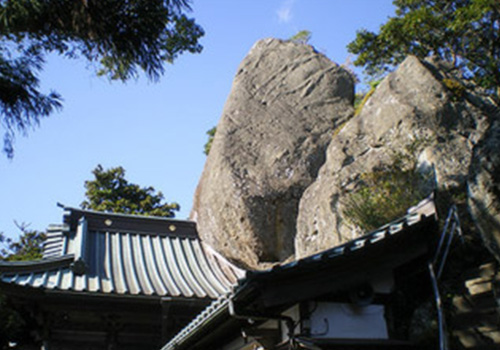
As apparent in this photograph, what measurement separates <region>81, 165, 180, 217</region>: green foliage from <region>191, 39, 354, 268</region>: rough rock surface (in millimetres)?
11143

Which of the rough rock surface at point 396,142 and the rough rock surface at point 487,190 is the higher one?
the rough rock surface at point 396,142

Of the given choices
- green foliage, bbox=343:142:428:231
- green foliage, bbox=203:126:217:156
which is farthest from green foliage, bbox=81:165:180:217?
green foliage, bbox=343:142:428:231

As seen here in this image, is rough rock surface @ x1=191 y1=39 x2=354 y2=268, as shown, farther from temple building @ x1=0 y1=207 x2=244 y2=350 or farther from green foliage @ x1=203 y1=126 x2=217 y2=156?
green foliage @ x1=203 y1=126 x2=217 y2=156

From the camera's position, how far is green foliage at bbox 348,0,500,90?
15.3m

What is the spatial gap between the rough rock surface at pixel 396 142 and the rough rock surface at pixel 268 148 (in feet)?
6.82

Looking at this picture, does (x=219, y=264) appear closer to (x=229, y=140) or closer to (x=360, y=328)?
(x=229, y=140)

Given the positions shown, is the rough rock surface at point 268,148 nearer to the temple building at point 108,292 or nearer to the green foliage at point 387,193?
the temple building at point 108,292

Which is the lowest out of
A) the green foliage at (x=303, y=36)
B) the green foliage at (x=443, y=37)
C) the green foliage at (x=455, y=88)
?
the green foliage at (x=455, y=88)

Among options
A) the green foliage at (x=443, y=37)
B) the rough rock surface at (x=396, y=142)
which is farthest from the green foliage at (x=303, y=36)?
the rough rock surface at (x=396, y=142)

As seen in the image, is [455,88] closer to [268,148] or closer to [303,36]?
Result: [268,148]

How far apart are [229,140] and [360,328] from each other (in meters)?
10.5

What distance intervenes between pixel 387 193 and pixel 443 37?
32.7ft

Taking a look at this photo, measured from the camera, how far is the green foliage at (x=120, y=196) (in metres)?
26.2

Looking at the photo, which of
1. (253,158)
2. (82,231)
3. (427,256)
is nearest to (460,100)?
(253,158)
